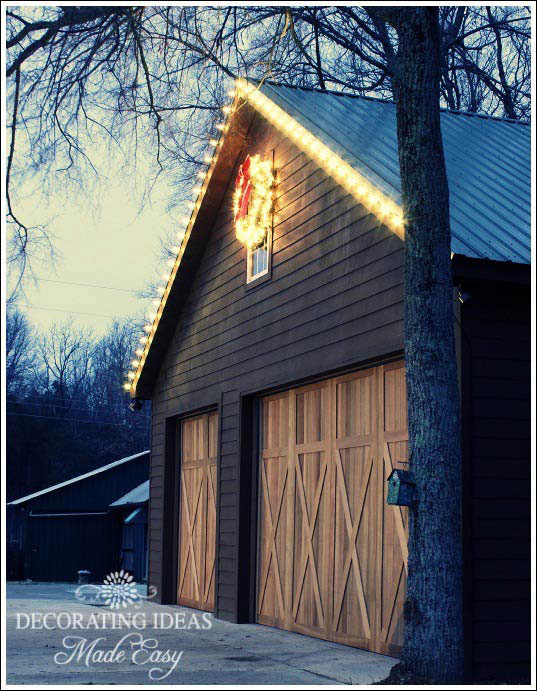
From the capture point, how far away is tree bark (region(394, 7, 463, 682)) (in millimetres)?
7426

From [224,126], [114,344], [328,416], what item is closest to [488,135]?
[224,126]

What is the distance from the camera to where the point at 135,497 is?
2981 cm

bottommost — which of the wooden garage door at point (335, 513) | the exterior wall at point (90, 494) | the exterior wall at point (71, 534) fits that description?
the exterior wall at point (71, 534)

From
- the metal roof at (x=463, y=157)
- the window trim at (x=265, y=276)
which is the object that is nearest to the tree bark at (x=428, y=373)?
the metal roof at (x=463, y=157)

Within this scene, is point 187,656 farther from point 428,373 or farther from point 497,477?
point 428,373

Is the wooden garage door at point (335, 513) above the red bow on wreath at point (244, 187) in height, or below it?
below

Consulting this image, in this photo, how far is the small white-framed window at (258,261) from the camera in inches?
523

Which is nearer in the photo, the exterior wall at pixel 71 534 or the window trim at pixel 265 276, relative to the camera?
the window trim at pixel 265 276

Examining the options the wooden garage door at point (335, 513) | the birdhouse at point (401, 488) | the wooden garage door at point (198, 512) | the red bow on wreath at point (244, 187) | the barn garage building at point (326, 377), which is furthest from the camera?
the wooden garage door at point (198, 512)

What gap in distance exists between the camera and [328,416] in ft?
37.4

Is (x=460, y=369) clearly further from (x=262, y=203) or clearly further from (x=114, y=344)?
(x=114, y=344)

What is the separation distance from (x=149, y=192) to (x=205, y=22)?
75.6 inches

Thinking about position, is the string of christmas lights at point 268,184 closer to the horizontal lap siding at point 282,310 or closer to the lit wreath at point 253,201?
the lit wreath at point 253,201

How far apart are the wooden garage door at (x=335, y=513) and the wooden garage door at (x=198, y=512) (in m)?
2.00
